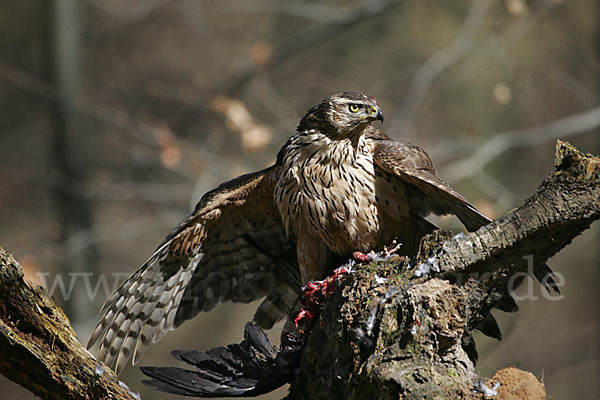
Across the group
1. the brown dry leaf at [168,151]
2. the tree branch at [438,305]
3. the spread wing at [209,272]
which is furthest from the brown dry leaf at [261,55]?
the tree branch at [438,305]

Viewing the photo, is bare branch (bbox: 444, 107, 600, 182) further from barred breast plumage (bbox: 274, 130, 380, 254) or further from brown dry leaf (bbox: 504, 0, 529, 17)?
barred breast plumage (bbox: 274, 130, 380, 254)

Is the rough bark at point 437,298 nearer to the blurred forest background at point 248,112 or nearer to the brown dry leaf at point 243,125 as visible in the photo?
the blurred forest background at point 248,112

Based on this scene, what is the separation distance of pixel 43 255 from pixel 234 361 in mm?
5536

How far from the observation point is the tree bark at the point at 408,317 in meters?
2.62

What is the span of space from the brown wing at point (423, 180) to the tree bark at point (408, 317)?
1.84 feet

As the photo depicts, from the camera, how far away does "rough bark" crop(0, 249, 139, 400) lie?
109 inches

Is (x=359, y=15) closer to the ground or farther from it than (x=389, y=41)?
closer to the ground

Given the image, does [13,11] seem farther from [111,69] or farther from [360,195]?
[360,195]

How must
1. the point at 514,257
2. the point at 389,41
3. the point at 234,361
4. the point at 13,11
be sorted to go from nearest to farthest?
the point at 514,257 → the point at 234,361 → the point at 389,41 → the point at 13,11

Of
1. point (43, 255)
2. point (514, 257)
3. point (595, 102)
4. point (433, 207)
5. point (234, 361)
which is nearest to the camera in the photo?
point (514, 257)

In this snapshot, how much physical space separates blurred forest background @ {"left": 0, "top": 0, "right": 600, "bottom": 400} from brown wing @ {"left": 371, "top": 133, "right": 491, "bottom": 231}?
2540 mm

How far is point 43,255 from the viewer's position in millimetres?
8023

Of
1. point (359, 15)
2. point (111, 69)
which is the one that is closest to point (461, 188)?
point (359, 15)

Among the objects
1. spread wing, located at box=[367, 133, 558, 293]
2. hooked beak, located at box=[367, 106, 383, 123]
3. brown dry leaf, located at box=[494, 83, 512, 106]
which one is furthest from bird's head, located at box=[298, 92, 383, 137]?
brown dry leaf, located at box=[494, 83, 512, 106]
